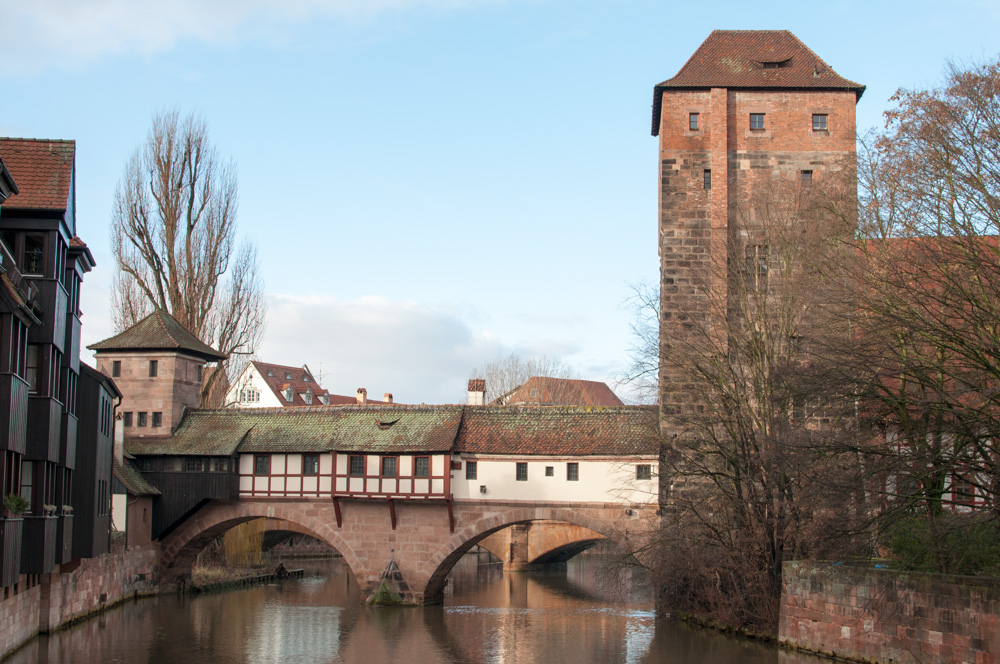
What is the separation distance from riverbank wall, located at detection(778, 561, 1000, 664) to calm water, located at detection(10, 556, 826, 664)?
2.28 feet

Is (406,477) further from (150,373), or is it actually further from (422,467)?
(150,373)

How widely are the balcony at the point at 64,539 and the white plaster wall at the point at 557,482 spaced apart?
9.45m

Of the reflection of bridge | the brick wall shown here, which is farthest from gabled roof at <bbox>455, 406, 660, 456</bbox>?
the brick wall

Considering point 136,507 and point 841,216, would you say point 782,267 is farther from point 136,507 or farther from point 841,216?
point 136,507

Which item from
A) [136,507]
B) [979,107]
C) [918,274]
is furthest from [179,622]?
[979,107]

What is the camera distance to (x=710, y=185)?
83.6 feet

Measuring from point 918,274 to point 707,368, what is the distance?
8.99 meters

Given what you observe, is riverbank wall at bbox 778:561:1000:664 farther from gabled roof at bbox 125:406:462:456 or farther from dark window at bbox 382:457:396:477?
dark window at bbox 382:457:396:477

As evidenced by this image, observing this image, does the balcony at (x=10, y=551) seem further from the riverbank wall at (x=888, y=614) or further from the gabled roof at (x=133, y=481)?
the riverbank wall at (x=888, y=614)

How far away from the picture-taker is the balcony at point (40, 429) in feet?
53.0

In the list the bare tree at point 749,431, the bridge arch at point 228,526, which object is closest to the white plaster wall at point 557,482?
the bare tree at point 749,431

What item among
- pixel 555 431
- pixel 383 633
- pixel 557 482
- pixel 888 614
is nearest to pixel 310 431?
pixel 555 431

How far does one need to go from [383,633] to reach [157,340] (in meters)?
11.1

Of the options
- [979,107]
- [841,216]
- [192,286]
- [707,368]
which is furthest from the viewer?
[192,286]
